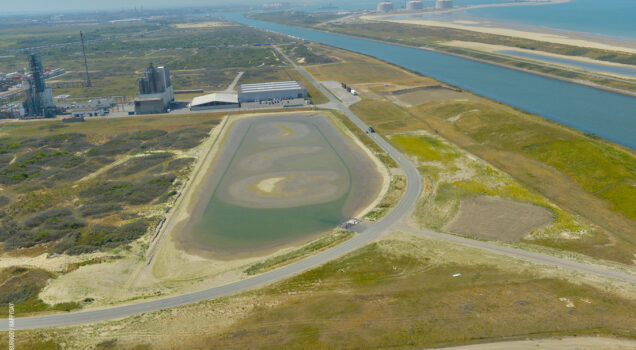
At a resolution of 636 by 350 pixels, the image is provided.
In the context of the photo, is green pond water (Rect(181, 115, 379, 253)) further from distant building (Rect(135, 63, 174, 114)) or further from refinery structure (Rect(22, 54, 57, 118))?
refinery structure (Rect(22, 54, 57, 118))

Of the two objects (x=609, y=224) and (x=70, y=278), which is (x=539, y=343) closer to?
(x=609, y=224)

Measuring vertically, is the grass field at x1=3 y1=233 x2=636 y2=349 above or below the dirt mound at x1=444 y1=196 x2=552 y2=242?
below

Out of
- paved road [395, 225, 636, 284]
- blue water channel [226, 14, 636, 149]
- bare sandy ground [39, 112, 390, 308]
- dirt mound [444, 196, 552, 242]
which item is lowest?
bare sandy ground [39, 112, 390, 308]

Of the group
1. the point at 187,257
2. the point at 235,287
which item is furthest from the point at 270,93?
the point at 235,287

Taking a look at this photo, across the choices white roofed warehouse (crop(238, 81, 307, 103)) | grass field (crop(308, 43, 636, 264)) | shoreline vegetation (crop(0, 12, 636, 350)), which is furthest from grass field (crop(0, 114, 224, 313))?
grass field (crop(308, 43, 636, 264))

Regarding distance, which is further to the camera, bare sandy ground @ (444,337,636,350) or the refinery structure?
the refinery structure

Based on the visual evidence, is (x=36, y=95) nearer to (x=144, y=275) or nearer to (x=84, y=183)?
(x=84, y=183)
